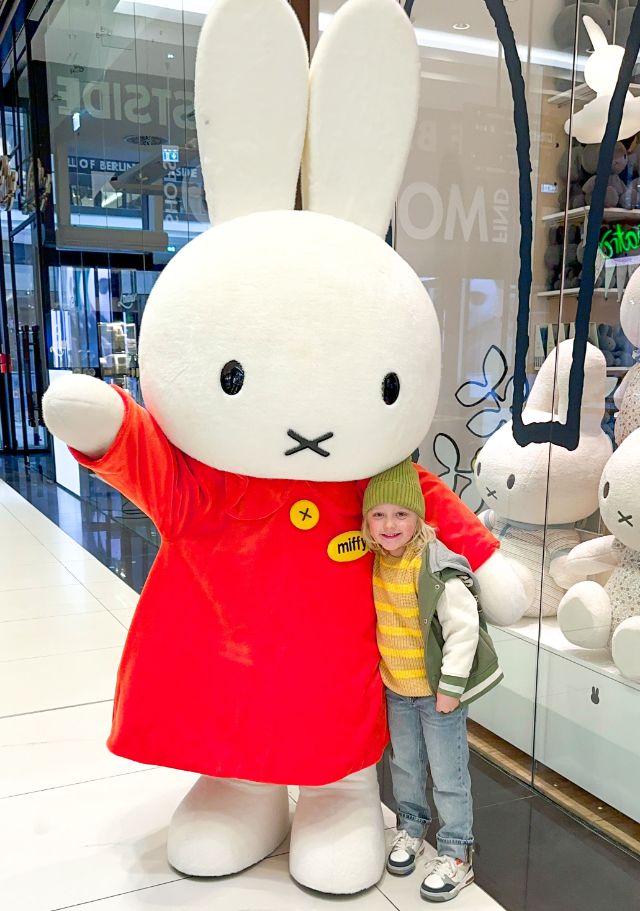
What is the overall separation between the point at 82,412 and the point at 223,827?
37.8 inches

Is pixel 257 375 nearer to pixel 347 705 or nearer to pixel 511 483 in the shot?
pixel 347 705

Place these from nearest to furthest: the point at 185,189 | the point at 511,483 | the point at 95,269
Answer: the point at 511,483 < the point at 185,189 < the point at 95,269

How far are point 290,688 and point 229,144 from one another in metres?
1.10

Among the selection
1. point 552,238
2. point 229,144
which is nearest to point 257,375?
point 229,144

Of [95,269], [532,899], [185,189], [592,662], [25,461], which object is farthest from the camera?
[25,461]

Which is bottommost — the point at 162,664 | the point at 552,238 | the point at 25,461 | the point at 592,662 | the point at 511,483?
the point at 25,461

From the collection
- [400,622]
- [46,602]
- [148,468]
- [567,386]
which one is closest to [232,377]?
[148,468]

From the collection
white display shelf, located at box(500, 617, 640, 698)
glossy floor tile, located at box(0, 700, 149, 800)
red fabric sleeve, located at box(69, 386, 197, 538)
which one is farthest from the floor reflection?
red fabric sleeve, located at box(69, 386, 197, 538)

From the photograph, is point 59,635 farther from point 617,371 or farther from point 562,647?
point 617,371

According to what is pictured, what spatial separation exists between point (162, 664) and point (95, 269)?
16.1 ft

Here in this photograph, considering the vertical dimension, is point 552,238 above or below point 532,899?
above

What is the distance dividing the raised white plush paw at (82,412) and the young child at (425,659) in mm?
533

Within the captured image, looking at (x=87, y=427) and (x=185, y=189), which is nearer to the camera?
(x=87, y=427)

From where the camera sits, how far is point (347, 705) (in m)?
1.80
